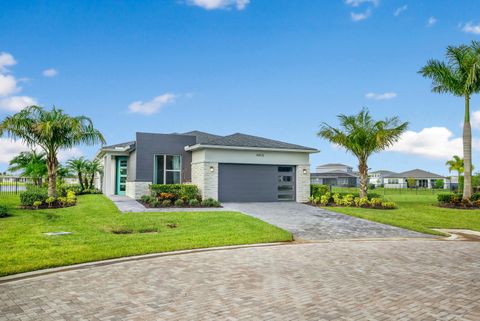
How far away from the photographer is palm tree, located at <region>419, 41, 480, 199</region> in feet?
71.4

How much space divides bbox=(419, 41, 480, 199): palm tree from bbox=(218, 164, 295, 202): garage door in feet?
35.0

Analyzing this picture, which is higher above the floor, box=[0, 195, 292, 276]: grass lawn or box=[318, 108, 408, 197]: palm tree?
box=[318, 108, 408, 197]: palm tree

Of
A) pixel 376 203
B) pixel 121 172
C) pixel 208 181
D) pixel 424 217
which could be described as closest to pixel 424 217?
pixel 424 217

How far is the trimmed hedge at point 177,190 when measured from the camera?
19523 millimetres

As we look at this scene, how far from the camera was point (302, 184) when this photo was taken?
873 inches

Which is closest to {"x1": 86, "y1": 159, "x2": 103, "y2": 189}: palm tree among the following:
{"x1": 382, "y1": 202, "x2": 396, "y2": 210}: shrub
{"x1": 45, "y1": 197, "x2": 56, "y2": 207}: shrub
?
{"x1": 45, "y1": 197, "x2": 56, "y2": 207}: shrub

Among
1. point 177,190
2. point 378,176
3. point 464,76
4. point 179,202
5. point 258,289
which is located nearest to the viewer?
point 258,289

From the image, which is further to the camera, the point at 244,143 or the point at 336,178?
the point at 336,178

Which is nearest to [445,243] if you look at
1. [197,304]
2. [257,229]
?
[257,229]

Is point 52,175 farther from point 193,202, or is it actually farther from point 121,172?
point 193,202

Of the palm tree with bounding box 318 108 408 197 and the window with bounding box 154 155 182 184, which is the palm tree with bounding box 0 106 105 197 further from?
the palm tree with bounding box 318 108 408 197

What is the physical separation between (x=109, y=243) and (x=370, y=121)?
17.6m

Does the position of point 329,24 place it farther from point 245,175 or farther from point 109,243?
point 109,243

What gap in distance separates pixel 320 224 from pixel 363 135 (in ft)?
30.4
